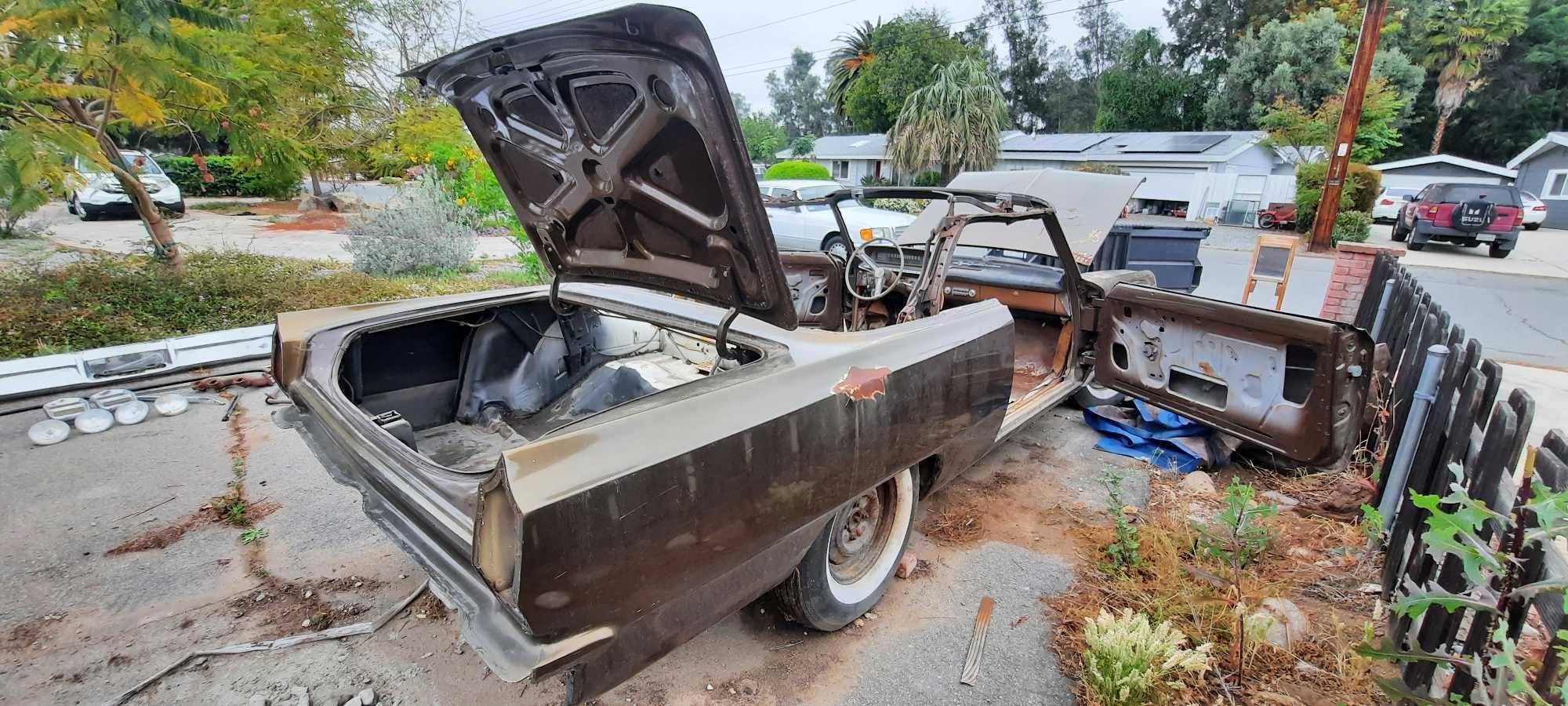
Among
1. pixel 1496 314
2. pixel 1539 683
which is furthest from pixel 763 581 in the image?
pixel 1496 314

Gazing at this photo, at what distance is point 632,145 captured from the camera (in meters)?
1.90

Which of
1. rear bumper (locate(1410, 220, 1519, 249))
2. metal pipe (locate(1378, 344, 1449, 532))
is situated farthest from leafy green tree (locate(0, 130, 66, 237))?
rear bumper (locate(1410, 220, 1519, 249))

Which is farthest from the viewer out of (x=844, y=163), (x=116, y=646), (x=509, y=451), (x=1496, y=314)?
(x=844, y=163)

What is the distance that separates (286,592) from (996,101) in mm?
25602

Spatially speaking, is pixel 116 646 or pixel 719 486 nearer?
pixel 719 486

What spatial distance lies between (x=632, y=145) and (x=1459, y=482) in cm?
239

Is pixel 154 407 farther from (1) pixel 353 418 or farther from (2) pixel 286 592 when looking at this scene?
(1) pixel 353 418

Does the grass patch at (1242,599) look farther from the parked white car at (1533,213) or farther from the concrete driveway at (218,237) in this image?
the parked white car at (1533,213)

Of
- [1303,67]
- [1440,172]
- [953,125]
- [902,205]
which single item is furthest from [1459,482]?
[1440,172]

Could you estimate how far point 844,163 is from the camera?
33125 millimetres

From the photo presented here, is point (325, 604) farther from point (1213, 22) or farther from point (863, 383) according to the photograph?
point (1213, 22)

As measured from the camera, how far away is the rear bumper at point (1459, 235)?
13.7m

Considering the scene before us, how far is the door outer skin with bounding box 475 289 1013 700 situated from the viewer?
1.41 m

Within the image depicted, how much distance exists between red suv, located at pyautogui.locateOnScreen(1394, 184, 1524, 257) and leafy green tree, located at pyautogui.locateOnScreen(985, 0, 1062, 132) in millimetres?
33960
